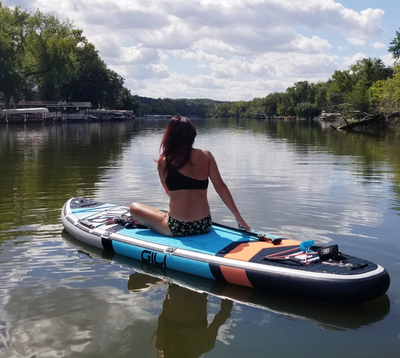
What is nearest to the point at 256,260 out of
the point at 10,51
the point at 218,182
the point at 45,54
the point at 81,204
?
the point at 218,182

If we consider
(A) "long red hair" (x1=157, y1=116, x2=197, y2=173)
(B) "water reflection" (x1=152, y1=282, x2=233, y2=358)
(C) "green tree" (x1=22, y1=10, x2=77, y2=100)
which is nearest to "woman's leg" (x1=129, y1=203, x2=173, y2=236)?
(A) "long red hair" (x1=157, y1=116, x2=197, y2=173)

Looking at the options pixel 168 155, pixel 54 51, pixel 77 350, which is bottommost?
pixel 77 350

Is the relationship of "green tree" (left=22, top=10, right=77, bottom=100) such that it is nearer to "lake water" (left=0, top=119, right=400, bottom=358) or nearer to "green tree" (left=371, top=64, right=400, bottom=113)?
"green tree" (left=371, top=64, right=400, bottom=113)

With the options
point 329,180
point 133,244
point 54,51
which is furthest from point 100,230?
point 54,51

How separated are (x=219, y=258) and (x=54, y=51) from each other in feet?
249

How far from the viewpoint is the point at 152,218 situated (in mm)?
6707

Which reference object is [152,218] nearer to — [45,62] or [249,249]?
[249,249]

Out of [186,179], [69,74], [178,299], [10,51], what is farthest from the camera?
[69,74]

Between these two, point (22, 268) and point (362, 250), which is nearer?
point (22, 268)

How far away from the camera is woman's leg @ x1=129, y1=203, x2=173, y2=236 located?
6.55 meters

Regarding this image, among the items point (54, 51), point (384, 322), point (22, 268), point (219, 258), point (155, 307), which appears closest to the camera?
point (384, 322)

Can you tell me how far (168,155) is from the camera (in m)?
6.04

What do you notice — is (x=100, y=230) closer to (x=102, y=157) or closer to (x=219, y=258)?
(x=219, y=258)

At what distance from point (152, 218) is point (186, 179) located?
103 centimetres
